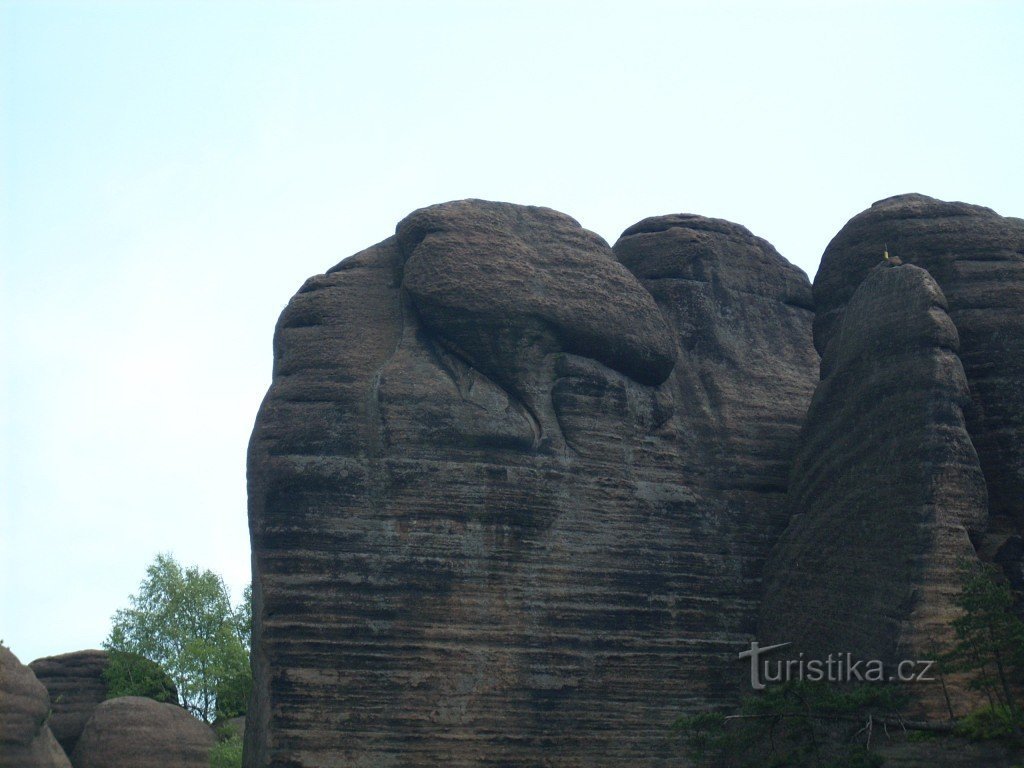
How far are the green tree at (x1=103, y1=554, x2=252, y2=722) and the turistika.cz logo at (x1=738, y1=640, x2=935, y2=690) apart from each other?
24688mm

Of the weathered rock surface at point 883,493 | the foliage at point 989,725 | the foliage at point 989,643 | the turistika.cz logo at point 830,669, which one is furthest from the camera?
the weathered rock surface at point 883,493

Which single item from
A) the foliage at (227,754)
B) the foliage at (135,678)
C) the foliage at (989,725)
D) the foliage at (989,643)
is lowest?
the foliage at (989,725)

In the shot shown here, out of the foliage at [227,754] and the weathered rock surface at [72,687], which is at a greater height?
the weathered rock surface at [72,687]

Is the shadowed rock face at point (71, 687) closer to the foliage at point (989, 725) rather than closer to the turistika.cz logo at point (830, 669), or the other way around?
the turistika.cz logo at point (830, 669)

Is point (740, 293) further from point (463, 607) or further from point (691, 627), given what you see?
point (463, 607)

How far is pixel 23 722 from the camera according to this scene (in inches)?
1187

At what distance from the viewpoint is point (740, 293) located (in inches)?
1029

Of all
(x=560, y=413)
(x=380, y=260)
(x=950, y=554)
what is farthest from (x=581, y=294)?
(x=950, y=554)

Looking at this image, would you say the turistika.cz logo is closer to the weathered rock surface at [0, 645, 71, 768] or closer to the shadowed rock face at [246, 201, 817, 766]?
the shadowed rock face at [246, 201, 817, 766]

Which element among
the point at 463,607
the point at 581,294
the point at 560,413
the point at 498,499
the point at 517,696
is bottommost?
the point at 517,696

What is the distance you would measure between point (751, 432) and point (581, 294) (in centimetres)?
432

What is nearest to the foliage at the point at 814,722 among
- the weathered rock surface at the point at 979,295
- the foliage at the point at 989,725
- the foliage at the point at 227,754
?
the foliage at the point at 989,725

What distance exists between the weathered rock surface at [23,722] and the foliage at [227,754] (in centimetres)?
355

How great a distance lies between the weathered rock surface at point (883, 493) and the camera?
19.3m
